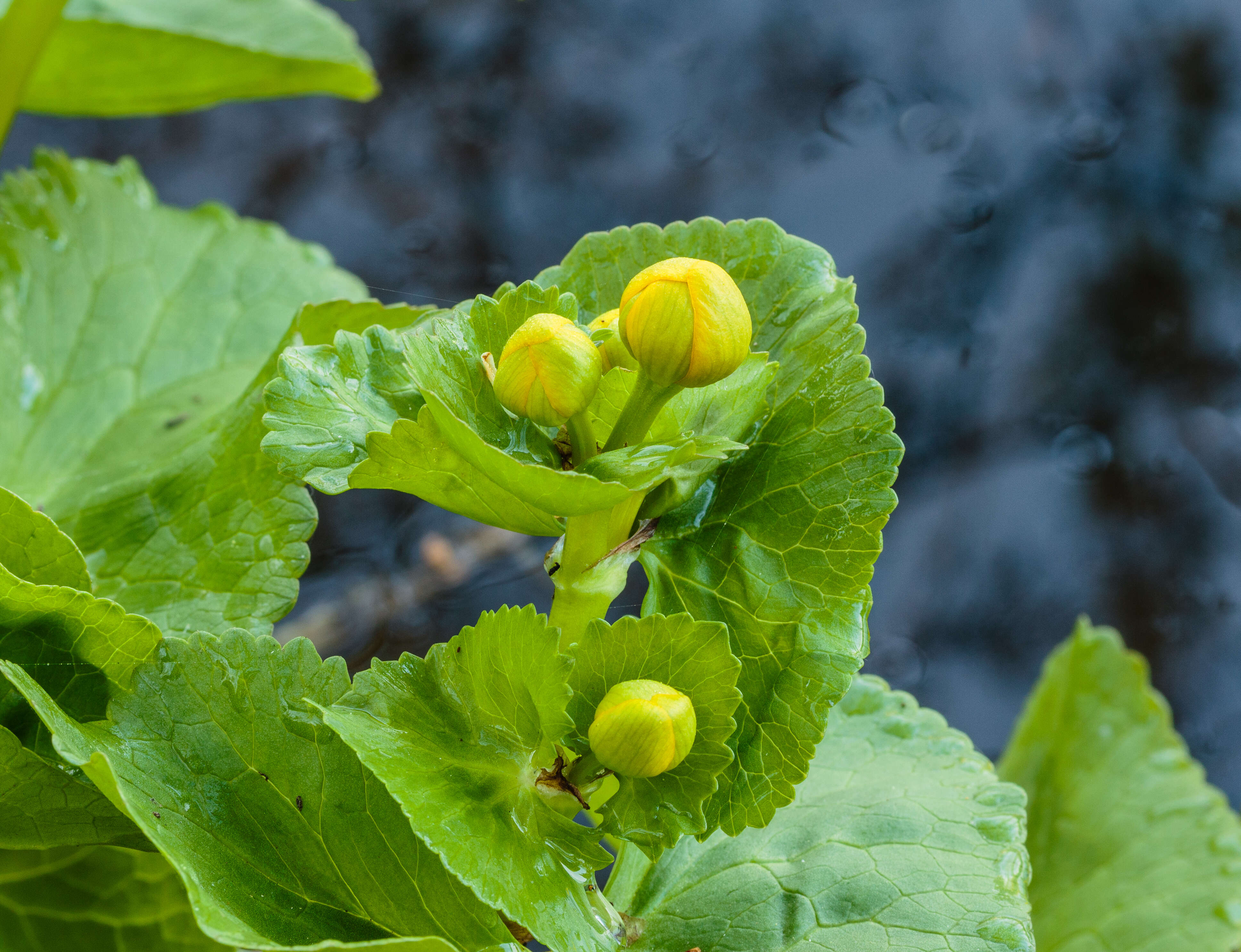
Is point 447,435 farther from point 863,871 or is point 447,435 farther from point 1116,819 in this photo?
point 1116,819

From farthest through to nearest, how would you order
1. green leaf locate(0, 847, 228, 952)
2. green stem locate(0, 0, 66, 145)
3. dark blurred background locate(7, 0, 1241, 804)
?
dark blurred background locate(7, 0, 1241, 804) → green stem locate(0, 0, 66, 145) → green leaf locate(0, 847, 228, 952)

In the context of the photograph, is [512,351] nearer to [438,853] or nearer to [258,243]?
[438,853]

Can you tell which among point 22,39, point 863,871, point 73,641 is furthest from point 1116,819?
point 22,39

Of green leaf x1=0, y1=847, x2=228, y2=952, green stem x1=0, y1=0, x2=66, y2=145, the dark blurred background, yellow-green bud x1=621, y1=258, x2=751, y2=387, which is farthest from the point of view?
the dark blurred background

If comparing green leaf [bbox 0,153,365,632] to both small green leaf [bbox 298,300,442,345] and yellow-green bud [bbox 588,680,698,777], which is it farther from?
yellow-green bud [bbox 588,680,698,777]

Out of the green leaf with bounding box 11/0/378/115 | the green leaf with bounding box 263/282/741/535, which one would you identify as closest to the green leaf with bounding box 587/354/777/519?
the green leaf with bounding box 263/282/741/535

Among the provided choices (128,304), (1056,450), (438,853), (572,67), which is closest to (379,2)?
(572,67)
